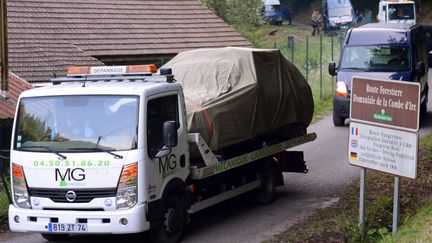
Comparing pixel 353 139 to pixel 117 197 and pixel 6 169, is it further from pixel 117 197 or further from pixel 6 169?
pixel 6 169

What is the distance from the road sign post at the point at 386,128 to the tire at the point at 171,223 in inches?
92.6

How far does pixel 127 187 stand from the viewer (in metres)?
10.3

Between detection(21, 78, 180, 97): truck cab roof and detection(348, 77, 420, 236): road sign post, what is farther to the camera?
detection(21, 78, 180, 97): truck cab roof

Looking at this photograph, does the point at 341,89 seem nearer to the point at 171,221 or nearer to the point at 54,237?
the point at 171,221

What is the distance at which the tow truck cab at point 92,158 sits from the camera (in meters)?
10.3

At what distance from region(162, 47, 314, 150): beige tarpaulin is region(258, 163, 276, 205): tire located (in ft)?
2.45

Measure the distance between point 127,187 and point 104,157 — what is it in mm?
461

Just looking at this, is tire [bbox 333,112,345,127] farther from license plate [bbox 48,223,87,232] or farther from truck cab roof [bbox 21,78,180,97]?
license plate [bbox 48,223,87,232]

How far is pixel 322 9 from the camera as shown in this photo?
62.1 m

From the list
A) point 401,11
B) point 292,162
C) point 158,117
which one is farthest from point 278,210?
point 401,11

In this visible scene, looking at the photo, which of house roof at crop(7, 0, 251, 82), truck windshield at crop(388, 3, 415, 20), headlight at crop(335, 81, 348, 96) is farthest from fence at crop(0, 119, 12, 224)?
truck windshield at crop(388, 3, 415, 20)

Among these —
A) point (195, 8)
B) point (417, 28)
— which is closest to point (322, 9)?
point (195, 8)

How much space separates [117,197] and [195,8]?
77.5 feet

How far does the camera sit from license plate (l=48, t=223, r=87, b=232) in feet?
33.8
